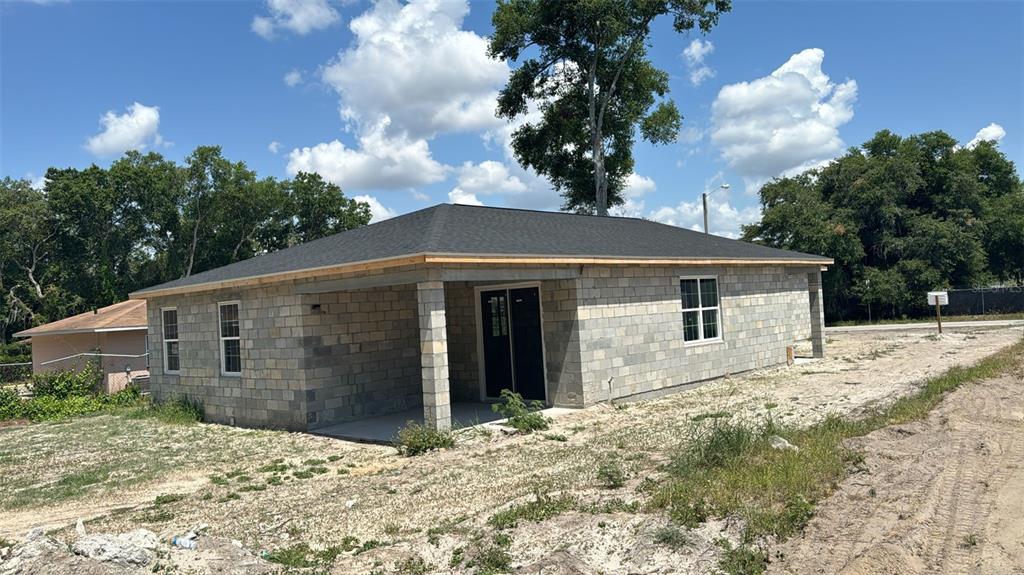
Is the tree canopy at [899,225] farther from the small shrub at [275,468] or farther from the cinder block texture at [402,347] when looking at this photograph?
the small shrub at [275,468]

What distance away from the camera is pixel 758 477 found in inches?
248

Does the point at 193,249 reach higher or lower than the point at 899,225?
higher

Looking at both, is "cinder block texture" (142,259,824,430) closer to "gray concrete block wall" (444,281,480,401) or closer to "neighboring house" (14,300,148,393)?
"gray concrete block wall" (444,281,480,401)

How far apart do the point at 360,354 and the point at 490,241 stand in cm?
320

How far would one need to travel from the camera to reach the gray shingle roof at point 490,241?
10820mm

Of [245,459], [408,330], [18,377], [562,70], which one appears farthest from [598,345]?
[18,377]

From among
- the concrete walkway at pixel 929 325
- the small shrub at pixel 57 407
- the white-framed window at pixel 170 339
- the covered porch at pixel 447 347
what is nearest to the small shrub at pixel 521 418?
the covered porch at pixel 447 347

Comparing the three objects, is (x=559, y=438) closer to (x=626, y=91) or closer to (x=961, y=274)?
(x=626, y=91)

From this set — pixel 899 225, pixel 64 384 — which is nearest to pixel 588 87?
pixel 899 225

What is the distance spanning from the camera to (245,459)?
32.0 ft

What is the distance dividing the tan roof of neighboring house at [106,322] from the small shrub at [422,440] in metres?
14.8

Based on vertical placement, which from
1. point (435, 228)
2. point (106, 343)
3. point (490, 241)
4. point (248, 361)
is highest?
point (435, 228)

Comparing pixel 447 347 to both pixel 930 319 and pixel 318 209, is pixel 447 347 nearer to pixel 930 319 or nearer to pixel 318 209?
pixel 930 319

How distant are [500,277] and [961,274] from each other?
3217cm
